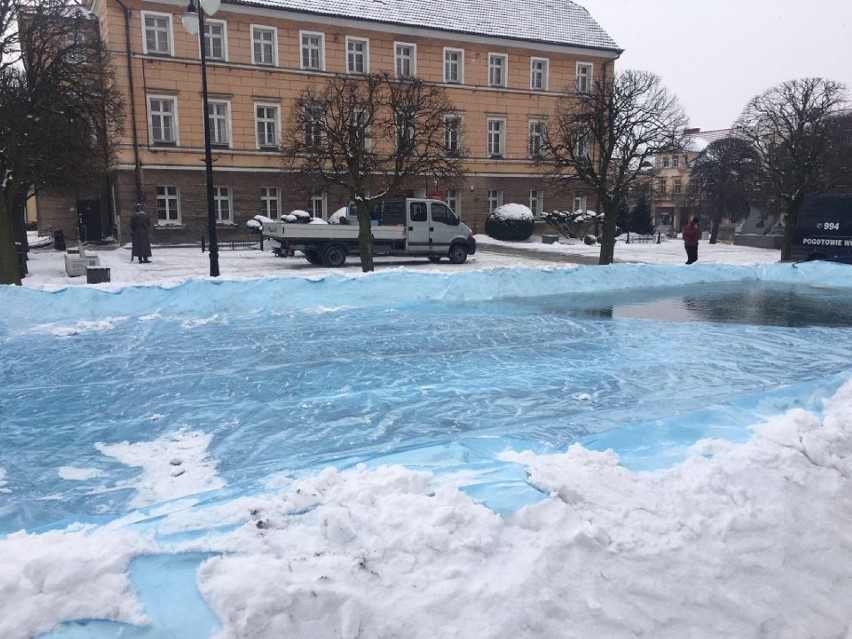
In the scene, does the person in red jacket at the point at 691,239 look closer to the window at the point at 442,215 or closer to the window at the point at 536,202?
the window at the point at 442,215

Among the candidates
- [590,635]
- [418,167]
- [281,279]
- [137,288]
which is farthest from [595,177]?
[590,635]

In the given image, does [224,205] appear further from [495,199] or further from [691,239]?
[691,239]

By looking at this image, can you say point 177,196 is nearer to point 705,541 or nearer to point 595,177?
point 595,177

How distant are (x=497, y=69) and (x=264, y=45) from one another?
13268 mm

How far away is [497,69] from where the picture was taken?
3762 cm

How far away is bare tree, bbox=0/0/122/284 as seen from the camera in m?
14.2

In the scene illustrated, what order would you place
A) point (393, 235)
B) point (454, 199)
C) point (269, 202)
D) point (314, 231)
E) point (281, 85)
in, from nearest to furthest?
1. point (314, 231)
2. point (393, 235)
3. point (281, 85)
4. point (269, 202)
5. point (454, 199)

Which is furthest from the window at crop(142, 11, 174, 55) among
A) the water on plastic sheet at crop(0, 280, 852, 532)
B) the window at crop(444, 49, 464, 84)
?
the water on plastic sheet at crop(0, 280, 852, 532)

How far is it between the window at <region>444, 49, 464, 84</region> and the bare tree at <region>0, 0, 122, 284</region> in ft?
74.9

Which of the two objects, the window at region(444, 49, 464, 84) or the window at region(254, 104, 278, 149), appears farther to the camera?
the window at region(444, 49, 464, 84)

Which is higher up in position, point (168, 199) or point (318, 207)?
point (168, 199)

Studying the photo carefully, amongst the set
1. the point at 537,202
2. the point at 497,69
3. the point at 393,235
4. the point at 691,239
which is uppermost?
the point at 497,69

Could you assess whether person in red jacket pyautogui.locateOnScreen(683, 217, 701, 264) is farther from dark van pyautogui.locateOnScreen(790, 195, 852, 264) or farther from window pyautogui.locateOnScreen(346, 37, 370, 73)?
window pyautogui.locateOnScreen(346, 37, 370, 73)

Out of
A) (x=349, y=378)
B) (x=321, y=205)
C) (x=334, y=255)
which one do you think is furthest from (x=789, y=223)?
(x=349, y=378)
